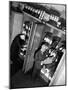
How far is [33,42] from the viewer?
200cm

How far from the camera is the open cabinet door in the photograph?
1.99 metres

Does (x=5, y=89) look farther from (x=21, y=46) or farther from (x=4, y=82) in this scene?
(x=21, y=46)

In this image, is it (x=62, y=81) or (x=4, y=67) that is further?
(x=62, y=81)

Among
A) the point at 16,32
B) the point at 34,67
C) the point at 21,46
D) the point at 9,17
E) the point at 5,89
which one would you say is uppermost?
Result: the point at 9,17

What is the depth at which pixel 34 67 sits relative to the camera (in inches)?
80.7

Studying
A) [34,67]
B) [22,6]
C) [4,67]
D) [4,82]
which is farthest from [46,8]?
[4,82]

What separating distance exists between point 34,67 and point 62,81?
1.26 feet

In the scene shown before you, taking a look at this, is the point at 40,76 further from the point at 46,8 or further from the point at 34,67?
the point at 46,8

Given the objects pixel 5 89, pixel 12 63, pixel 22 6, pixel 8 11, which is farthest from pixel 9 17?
pixel 5 89

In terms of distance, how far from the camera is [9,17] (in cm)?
194

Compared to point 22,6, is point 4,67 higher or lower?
lower

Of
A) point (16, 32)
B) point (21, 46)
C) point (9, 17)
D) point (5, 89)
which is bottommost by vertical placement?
point (5, 89)

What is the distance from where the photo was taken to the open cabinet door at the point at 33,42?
78.3 inches

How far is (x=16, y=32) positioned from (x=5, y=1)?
1.17 feet
